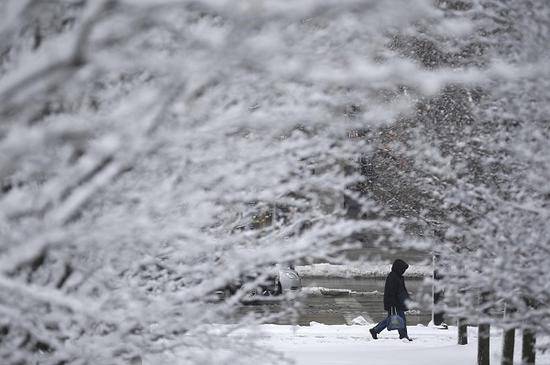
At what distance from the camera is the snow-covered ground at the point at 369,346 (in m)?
9.30

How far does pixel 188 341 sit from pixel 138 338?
17.6 inches

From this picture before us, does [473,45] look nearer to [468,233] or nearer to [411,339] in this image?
[468,233]

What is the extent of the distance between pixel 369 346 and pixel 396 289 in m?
1.59

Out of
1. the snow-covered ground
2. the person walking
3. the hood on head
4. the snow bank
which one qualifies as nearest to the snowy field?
the snow-covered ground

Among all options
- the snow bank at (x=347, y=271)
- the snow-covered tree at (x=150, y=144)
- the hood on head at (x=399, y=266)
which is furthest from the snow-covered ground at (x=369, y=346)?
the snow bank at (x=347, y=271)

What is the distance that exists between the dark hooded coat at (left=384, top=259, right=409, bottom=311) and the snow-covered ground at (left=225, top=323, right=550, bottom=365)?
2.24 feet

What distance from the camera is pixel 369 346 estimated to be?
36.9 ft

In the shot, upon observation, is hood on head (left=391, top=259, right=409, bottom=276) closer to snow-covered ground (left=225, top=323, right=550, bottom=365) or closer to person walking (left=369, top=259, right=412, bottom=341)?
person walking (left=369, top=259, right=412, bottom=341)

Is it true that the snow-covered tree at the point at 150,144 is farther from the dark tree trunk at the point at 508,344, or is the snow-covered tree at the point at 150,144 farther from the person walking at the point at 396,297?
the person walking at the point at 396,297

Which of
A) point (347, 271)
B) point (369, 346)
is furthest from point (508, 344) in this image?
point (347, 271)

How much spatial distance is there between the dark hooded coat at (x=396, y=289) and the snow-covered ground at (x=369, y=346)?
2.24ft

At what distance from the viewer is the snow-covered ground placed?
9.30 meters

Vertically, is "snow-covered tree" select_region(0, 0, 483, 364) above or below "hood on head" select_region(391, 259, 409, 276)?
above

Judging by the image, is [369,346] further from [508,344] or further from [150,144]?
[150,144]
